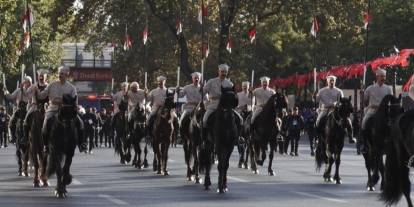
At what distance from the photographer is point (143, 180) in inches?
1047

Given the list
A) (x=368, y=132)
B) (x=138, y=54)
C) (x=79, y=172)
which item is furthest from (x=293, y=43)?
(x=368, y=132)

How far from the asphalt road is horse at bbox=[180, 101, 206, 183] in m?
0.34

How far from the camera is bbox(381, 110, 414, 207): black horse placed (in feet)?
57.4

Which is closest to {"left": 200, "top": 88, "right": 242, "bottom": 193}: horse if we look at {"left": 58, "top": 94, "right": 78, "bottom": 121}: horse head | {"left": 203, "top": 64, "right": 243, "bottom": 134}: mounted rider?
{"left": 203, "top": 64, "right": 243, "bottom": 134}: mounted rider

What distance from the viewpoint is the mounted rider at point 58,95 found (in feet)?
74.1

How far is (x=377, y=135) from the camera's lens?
23609mm

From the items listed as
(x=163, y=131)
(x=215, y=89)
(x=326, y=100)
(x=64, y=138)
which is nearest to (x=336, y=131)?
(x=326, y=100)

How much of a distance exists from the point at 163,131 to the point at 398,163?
12080 mm

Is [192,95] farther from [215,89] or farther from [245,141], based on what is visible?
[245,141]

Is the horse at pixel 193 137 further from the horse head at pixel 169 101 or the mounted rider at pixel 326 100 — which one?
the mounted rider at pixel 326 100

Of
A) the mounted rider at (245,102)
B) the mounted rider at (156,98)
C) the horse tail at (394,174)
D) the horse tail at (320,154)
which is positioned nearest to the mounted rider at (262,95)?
the mounted rider at (156,98)

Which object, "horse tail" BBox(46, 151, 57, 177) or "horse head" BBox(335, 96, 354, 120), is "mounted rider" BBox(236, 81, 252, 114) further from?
"horse tail" BBox(46, 151, 57, 177)

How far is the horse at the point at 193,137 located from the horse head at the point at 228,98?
6.61 ft

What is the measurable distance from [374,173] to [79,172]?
9.01m
